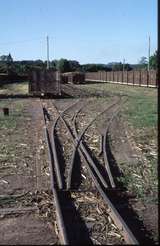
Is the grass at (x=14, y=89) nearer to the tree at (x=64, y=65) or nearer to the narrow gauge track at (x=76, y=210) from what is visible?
the narrow gauge track at (x=76, y=210)

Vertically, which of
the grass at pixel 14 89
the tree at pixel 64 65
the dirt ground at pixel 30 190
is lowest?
the grass at pixel 14 89

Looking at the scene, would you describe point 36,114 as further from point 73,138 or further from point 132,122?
point 73,138

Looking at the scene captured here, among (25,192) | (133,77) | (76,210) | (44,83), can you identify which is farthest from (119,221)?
(133,77)

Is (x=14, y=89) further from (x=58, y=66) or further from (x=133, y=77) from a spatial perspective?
(x=58, y=66)

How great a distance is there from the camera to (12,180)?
983 cm

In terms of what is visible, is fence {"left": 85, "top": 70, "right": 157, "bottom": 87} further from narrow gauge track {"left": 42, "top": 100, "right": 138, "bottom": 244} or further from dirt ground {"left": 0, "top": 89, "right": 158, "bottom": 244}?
narrow gauge track {"left": 42, "top": 100, "right": 138, "bottom": 244}

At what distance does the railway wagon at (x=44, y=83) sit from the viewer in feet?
130

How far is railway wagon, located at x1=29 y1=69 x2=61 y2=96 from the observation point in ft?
130

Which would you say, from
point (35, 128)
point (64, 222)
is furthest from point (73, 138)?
point (64, 222)

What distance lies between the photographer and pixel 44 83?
131 feet

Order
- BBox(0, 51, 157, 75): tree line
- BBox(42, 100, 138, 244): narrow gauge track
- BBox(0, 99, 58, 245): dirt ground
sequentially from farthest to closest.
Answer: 1. BBox(0, 51, 157, 75): tree line
2. BBox(0, 99, 58, 245): dirt ground
3. BBox(42, 100, 138, 244): narrow gauge track

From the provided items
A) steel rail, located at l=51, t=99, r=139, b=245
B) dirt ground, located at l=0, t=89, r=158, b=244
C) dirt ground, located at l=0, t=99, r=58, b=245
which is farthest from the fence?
steel rail, located at l=51, t=99, r=139, b=245

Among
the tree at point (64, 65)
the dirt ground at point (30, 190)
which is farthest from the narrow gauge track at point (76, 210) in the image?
the tree at point (64, 65)

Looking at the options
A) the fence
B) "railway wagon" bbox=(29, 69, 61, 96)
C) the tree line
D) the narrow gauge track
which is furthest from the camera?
the tree line
